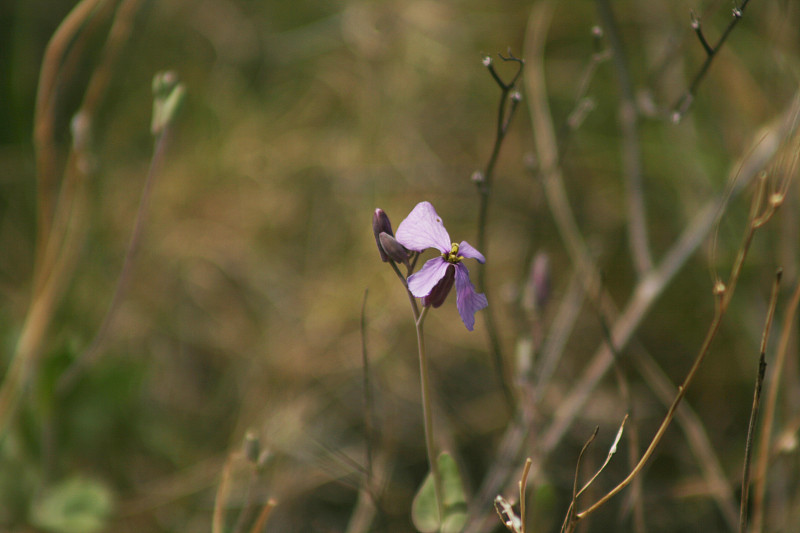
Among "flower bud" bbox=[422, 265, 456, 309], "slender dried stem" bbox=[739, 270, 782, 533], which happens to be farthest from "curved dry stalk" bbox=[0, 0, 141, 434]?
"slender dried stem" bbox=[739, 270, 782, 533]

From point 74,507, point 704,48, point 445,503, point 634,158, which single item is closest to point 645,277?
point 634,158

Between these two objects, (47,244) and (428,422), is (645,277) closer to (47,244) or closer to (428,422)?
(428,422)

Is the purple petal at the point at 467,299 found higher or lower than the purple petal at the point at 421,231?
lower

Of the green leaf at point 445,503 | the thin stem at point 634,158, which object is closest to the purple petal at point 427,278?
the green leaf at point 445,503

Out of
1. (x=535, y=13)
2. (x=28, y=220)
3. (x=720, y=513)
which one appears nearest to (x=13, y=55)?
(x=28, y=220)

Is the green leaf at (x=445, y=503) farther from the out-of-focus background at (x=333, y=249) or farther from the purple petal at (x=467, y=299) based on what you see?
the purple petal at (x=467, y=299)

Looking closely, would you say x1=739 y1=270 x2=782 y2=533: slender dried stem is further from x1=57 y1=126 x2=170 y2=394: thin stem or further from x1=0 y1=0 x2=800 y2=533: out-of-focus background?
x1=57 y1=126 x2=170 y2=394: thin stem

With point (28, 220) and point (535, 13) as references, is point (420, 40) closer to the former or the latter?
point (535, 13)
